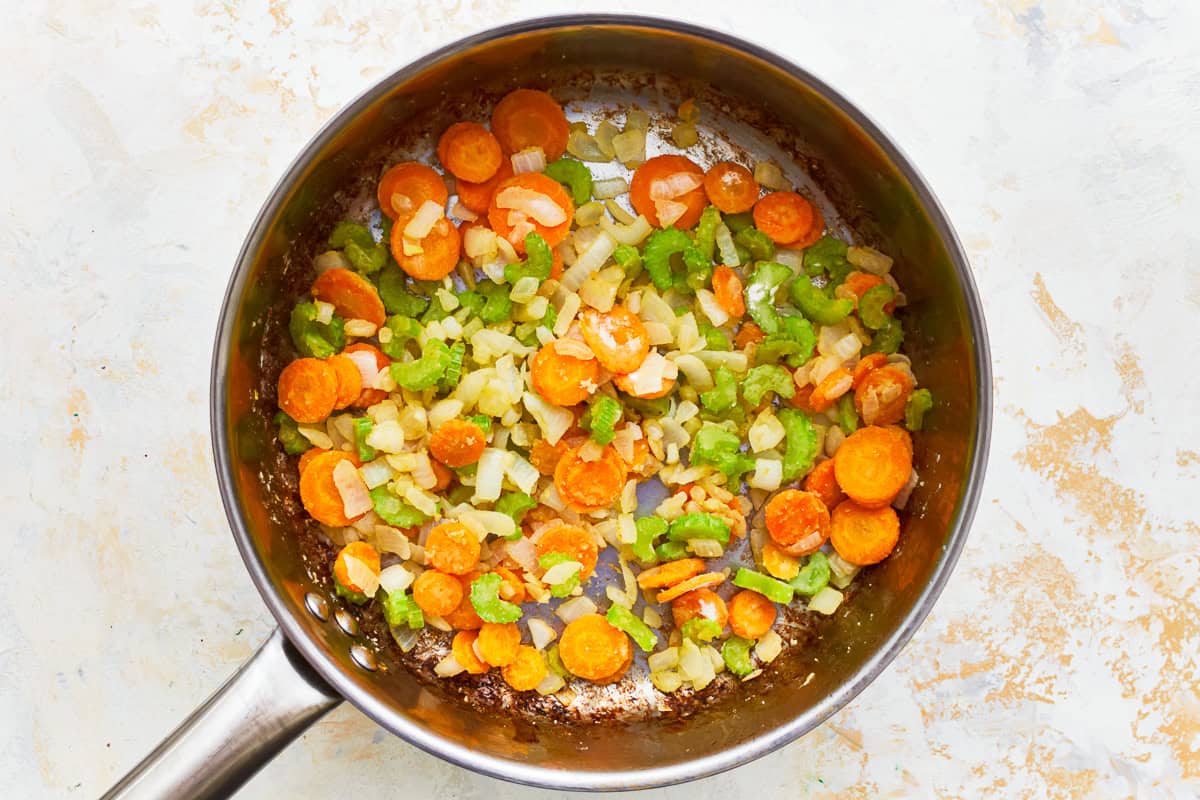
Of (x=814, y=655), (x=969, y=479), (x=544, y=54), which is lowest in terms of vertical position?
(x=814, y=655)

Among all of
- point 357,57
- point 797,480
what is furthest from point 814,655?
point 357,57

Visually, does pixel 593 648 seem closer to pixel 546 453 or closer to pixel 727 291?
pixel 546 453

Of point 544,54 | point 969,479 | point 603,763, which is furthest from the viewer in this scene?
point 544,54

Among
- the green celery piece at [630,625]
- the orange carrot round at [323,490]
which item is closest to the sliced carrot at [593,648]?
the green celery piece at [630,625]

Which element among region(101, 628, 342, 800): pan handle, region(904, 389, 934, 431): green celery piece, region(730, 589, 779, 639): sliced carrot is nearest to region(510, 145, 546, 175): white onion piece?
region(904, 389, 934, 431): green celery piece

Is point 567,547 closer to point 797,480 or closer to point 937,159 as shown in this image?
point 797,480

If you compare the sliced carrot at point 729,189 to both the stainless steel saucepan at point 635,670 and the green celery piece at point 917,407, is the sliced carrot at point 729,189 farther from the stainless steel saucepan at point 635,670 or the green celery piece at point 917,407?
the green celery piece at point 917,407
